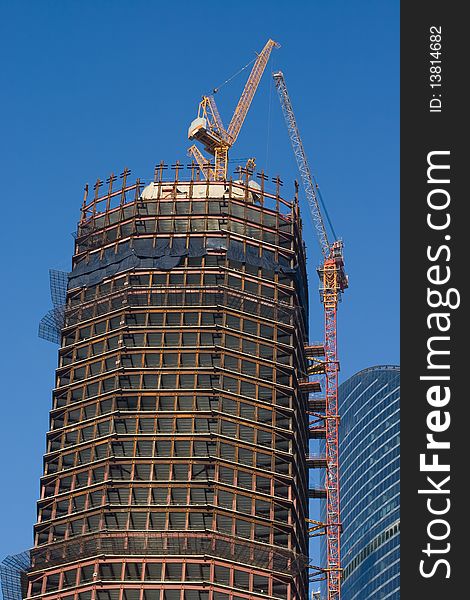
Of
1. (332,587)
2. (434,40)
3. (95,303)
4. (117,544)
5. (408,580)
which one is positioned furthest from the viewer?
(332,587)

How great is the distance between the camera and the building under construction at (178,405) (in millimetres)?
136500

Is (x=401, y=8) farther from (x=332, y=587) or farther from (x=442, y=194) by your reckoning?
(x=332, y=587)

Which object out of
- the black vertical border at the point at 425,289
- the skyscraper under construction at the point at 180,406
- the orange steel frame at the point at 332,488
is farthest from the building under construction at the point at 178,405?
the black vertical border at the point at 425,289

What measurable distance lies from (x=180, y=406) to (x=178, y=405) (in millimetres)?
242

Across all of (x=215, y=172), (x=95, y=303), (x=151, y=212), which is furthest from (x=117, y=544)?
(x=215, y=172)

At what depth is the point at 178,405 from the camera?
145750 millimetres

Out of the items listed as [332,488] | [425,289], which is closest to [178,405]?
[332,488]

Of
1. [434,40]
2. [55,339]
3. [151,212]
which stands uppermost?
[151,212]

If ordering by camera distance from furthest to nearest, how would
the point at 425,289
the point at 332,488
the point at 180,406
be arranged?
the point at 332,488 → the point at 180,406 → the point at 425,289

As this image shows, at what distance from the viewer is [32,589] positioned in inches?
5546

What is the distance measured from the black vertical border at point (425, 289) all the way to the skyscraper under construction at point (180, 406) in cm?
8172

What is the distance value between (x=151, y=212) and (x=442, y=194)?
354 feet

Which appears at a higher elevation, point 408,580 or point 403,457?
point 403,457

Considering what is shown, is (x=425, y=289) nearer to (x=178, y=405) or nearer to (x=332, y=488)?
(x=178, y=405)
